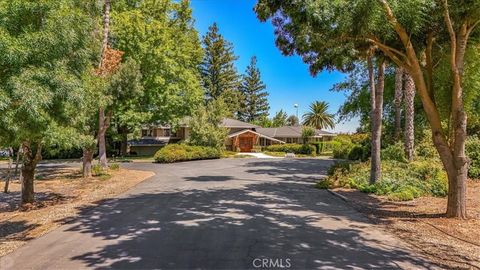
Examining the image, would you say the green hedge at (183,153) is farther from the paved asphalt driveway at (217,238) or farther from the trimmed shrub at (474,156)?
the trimmed shrub at (474,156)

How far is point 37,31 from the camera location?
7406mm

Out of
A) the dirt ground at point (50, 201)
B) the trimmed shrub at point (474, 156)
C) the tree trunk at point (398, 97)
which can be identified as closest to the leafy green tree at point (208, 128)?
the dirt ground at point (50, 201)

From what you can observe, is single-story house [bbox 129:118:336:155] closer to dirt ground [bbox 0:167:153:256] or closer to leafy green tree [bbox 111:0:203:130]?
leafy green tree [bbox 111:0:203:130]

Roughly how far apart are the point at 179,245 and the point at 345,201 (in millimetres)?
6850

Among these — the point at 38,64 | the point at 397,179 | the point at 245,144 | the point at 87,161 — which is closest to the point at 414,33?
the point at 397,179

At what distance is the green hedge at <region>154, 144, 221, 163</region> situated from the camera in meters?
28.5

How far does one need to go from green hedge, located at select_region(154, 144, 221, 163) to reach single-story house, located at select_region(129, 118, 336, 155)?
6.30 metres

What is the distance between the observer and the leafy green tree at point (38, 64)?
6.61m

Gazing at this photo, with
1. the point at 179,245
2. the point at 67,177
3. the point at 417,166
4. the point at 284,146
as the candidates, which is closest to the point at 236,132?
the point at 284,146

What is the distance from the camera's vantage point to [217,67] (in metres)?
59.8

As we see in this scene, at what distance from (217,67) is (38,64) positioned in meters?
53.5

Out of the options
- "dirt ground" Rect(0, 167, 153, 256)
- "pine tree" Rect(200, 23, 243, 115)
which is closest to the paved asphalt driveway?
"dirt ground" Rect(0, 167, 153, 256)

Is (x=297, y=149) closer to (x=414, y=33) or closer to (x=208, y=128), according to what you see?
(x=208, y=128)

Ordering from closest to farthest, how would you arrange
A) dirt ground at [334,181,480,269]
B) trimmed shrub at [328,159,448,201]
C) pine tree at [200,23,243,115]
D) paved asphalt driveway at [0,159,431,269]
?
paved asphalt driveway at [0,159,431,269] → dirt ground at [334,181,480,269] → trimmed shrub at [328,159,448,201] → pine tree at [200,23,243,115]
